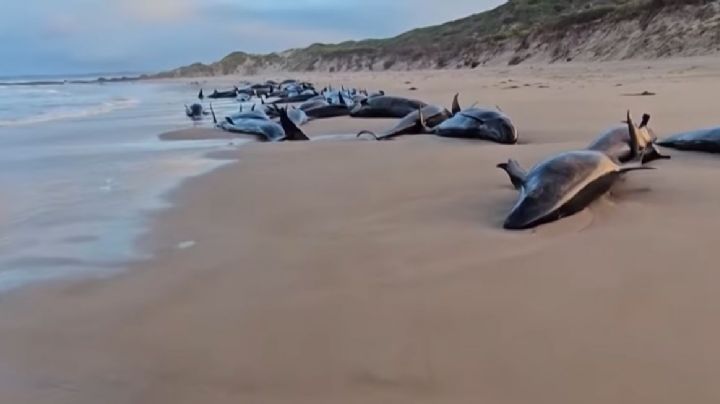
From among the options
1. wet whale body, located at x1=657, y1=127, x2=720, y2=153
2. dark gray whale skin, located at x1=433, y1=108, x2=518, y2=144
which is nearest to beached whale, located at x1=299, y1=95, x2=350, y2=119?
dark gray whale skin, located at x1=433, y1=108, x2=518, y2=144

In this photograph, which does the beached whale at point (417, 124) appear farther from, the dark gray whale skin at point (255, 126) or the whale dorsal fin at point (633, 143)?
the whale dorsal fin at point (633, 143)

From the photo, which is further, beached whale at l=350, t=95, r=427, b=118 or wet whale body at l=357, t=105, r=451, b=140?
beached whale at l=350, t=95, r=427, b=118

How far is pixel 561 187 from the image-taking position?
8.74ft

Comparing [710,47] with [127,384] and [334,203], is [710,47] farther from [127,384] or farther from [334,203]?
[127,384]

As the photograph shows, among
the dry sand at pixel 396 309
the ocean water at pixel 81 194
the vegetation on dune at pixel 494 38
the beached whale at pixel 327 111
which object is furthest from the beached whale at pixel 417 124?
the vegetation on dune at pixel 494 38

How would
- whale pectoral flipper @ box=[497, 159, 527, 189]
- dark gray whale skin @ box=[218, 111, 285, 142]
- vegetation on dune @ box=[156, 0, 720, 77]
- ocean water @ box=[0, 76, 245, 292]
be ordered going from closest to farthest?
ocean water @ box=[0, 76, 245, 292] < whale pectoral flipper @ box=[497, 159, 527, 189] < dark gray whale skin @ box=[218, 111, 285, 142] < vegetation on dune @ box=[156, 0, 720, 77]

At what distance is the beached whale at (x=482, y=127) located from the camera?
5.21 meters

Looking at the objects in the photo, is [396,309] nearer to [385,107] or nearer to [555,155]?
[555,155]

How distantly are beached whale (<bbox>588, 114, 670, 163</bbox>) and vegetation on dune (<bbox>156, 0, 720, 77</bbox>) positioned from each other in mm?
17112

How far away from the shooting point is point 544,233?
2.45 meters

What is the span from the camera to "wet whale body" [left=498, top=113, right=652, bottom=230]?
2572mm

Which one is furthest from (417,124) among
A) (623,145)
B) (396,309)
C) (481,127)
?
(396,309)

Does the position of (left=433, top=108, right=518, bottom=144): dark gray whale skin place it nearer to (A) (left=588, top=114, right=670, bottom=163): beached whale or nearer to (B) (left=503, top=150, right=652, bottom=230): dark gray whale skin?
(A) (left=588, top=114, right=670, bottom=163): beached whale

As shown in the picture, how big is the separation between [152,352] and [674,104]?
6.87m
